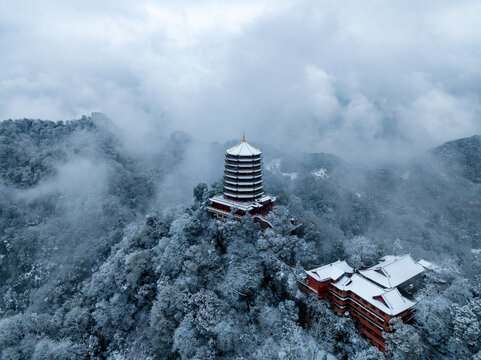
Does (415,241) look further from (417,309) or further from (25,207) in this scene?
(25,207)

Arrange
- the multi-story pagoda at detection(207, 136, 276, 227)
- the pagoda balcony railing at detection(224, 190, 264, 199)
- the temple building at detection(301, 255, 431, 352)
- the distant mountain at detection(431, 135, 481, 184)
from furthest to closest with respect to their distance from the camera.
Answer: the distant mountain at detection(431, 135, 481, 184) < the pagoda balcony railing at detection(224, 190, 264, 199) < the multi-story pagoda at detection(207, 136, 276, 227) < the temple building at detection(301, 255, 431, 352)

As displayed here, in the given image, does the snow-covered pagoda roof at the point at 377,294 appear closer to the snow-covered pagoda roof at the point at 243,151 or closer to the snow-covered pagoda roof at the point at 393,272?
the snow-covered pagoda roof at the point at 393,272

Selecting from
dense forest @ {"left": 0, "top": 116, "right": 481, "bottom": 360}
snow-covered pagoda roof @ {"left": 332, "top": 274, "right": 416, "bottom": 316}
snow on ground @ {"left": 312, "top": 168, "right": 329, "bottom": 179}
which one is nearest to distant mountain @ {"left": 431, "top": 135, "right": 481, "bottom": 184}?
dense forest @ {"left": 0, "top": 116, "right": 481, "bottom": 360}

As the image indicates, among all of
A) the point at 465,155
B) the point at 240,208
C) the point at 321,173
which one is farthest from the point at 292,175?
the point at 240,208

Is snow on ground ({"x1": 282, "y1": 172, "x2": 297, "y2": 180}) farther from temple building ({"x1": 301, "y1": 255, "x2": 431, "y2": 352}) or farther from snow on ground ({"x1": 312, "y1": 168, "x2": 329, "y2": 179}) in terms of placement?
temple building ({"x1": 301, "y1": 255, "x2": 431, "y2": 352})

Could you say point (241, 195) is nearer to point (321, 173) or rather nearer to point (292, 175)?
point (321, 173)

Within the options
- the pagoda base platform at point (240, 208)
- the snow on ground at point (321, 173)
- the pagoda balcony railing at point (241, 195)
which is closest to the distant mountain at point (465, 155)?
the snow on ground at point (321, 173)

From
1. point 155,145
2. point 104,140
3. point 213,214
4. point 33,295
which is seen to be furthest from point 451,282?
point 155,145
